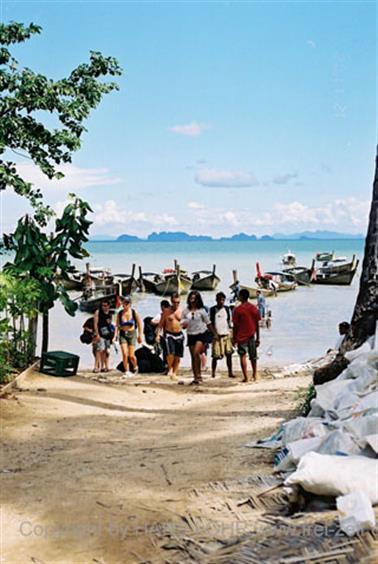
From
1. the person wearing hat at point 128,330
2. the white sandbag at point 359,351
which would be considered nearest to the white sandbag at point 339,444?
the white sandbag at point 359,351

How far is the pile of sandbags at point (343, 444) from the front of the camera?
444 centimetres

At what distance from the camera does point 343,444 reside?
16.8 ft

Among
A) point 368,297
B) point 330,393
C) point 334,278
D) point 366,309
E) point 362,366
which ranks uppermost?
point 368,297

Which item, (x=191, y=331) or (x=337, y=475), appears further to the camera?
(x=191, y=331)

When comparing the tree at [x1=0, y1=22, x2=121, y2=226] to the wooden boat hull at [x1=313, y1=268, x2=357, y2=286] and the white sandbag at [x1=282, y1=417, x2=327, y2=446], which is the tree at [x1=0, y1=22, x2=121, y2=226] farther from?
the wooden boat hull at [x1=313, y1=268, x2=357, y2=286]

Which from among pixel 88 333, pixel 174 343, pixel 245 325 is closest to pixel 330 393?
pixel 245 325

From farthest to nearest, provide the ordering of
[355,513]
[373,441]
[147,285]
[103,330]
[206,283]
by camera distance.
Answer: [206,283]
[147,285]
[103,330]
[373,441]
[355,513]

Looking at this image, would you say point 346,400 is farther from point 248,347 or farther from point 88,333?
point 88,333

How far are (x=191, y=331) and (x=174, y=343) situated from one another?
491 millimetres

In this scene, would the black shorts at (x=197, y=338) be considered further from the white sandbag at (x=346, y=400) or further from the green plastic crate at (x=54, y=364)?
the white sandbag at (x=346, y=400)

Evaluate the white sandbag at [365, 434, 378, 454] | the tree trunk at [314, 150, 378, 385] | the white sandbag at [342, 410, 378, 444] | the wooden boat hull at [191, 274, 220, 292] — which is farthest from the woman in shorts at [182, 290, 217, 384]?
the wooden boat hull at [191, 274, 220, 292]

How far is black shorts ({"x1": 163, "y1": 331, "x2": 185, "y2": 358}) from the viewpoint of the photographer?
40.0 feet

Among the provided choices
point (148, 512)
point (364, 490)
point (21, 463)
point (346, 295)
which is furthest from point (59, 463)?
point (346, 295)

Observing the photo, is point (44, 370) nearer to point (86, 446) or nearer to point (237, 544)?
point (86, 446)
